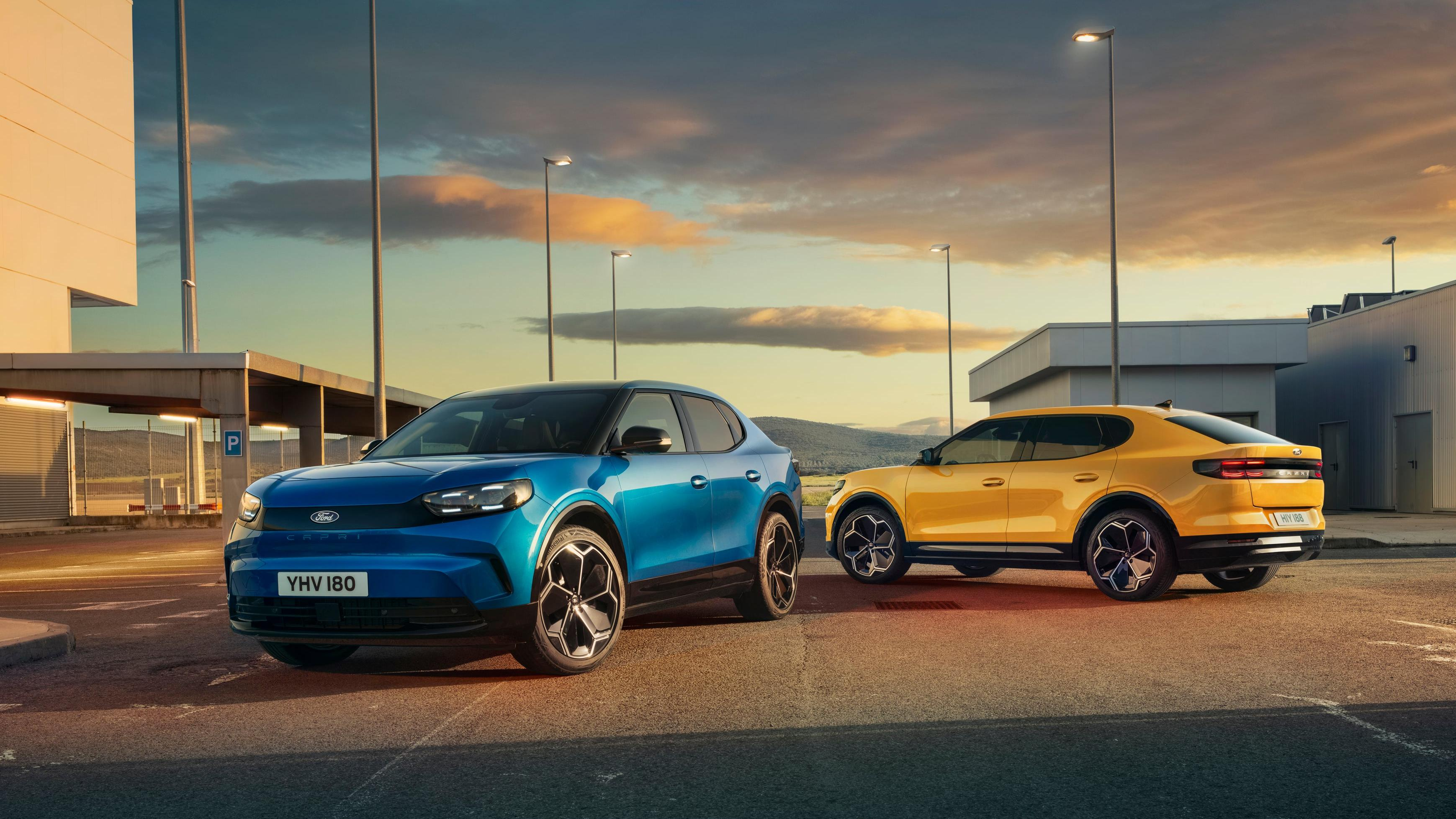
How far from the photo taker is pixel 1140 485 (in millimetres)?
10312

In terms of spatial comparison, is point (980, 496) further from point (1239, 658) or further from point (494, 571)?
point (494, 571)

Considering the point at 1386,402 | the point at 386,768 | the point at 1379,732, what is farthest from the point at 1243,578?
the point at 1386,402

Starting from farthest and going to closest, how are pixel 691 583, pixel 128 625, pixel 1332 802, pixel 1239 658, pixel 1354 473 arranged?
1. pixel 1354 473
2. pixel 128 625
3. pixel 691 583
4. pixel 1239 658
5. pixel 1332 802

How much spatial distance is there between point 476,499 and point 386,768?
5.85 ft

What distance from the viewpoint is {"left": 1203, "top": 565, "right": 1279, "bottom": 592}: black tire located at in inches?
443

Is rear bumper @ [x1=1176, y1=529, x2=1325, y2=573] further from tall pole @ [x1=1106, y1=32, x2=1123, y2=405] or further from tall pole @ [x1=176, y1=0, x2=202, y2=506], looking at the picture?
tall pole @ [x1=176, y1=0, x2=202, y2=506]

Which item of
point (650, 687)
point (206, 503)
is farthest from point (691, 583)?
point (206, 503)

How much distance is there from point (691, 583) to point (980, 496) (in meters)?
4.28

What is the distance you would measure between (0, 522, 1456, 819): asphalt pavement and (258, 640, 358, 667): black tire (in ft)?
0.28

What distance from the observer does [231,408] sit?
903 inches

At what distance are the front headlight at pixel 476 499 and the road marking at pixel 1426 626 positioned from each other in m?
6.31

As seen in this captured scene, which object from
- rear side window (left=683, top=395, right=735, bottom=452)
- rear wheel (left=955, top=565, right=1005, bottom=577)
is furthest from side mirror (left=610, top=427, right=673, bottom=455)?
rear wheel (left=955, top=565, right=1005, bottom=577)

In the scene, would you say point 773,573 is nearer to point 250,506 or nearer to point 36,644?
point 250,506

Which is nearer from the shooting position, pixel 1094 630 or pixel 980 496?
pixel 1094 630
